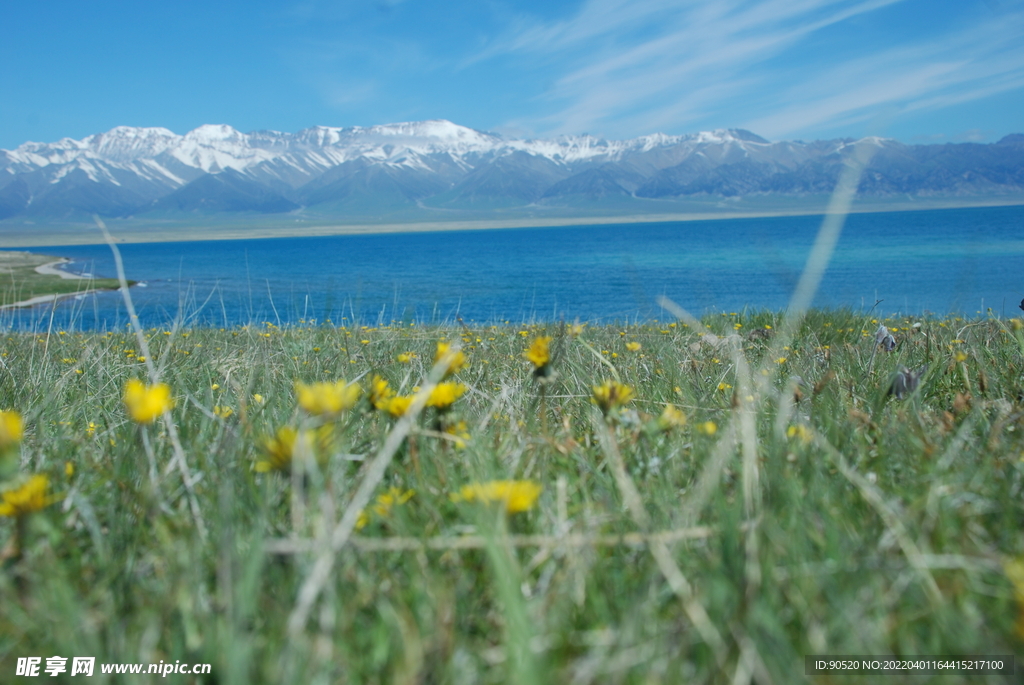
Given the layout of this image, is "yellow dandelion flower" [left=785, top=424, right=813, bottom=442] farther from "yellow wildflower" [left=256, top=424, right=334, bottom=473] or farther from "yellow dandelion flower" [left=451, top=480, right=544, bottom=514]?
"yellow wildflower" [left=256, top=424, right=334, bottom=473]

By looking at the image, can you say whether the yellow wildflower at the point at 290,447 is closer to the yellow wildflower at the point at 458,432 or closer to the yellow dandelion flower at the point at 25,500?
the yellow dandelion flower at the point at 25,500

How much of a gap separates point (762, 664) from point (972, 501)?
2.45 feet

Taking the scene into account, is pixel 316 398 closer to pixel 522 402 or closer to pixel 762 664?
pixel 762 664

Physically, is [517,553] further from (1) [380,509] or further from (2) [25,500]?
(2) [25,500]

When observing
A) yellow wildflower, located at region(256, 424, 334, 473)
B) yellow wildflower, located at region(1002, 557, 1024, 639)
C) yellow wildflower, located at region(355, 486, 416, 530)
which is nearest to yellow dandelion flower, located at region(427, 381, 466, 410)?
yellow wildflower, located at region(355, 486, 416, 530)

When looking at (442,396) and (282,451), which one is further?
(442,396)

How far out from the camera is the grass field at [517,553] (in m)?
0.86

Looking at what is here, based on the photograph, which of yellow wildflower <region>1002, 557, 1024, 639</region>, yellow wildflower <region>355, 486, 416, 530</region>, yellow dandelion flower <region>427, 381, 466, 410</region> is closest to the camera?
yellow wildflower <region>1002, 557, 1024, 639</region>

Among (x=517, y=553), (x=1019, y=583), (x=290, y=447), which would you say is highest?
(x=290, y=447)

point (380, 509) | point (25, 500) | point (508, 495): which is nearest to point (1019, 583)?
point (508, 495)

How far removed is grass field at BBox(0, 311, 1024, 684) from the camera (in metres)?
0.86

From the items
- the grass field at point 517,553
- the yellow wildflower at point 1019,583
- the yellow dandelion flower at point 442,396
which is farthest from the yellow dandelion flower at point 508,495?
the yellow wildflower at point 1019,583

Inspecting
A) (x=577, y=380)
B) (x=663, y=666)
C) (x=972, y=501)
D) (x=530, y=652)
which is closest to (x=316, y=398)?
(x=530, y=652)

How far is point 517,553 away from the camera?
3.85 feet
